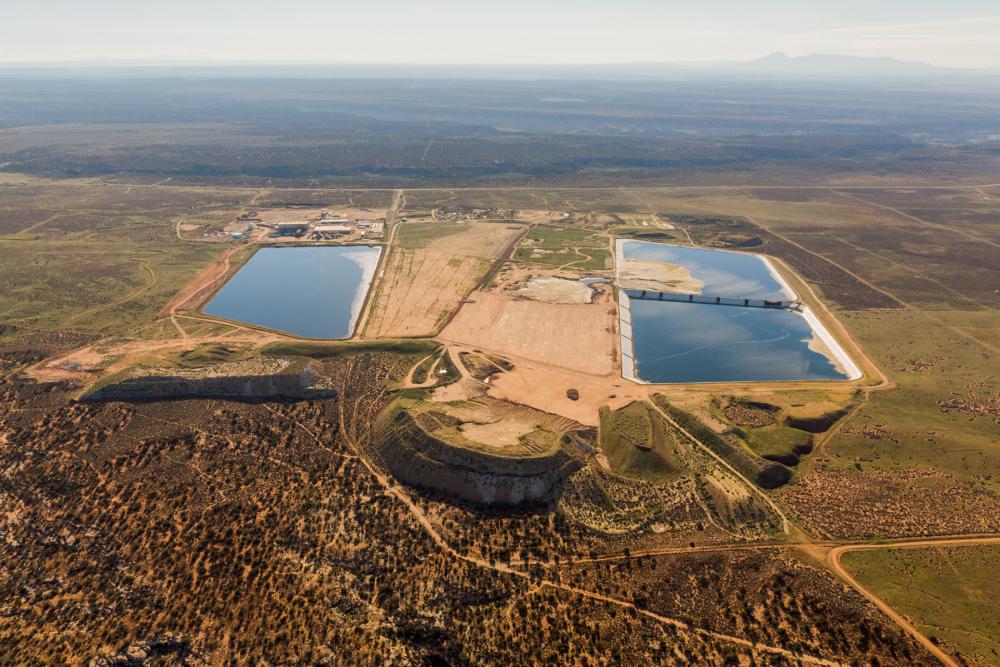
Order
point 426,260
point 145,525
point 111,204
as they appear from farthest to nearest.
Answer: point 111,204
point 426,260
point 145,525

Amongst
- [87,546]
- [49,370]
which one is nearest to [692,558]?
[87,546]

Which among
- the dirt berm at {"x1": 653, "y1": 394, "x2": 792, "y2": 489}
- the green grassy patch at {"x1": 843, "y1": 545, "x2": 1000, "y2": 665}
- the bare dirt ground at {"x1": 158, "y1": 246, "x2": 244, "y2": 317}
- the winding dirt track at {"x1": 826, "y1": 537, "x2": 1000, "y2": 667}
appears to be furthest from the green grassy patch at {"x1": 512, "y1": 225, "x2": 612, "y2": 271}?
the green grassy patch at {"x1": 843, "y1": 545, "x2": 1000, "y2": 665}

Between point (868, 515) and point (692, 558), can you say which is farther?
point (868, 515)

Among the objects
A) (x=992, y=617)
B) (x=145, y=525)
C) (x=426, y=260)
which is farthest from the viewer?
(x=426, y=260)

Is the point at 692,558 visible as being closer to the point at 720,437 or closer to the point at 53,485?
the point at 720,437

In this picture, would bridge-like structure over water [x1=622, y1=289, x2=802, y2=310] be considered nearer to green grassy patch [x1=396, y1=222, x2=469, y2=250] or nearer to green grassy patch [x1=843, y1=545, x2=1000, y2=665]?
green grassy patch [x1=396, y1=222, x2=469, y2=250]

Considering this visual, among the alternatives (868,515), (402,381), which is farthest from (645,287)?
(868,515)

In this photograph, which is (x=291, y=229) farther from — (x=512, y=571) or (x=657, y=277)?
(x=512, y=571)

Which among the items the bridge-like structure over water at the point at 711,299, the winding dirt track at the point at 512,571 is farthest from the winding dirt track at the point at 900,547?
the bridge-like structure over water at the point at 711,299
